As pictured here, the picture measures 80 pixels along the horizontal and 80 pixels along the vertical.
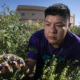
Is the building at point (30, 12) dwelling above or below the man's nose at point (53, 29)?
above

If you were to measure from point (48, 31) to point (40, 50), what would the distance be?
0.50m

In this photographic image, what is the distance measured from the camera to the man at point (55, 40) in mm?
1160

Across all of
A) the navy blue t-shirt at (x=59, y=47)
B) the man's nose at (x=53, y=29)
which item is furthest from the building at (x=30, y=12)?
the man's nose at (x=53, y=29)

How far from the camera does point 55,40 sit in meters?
1.20

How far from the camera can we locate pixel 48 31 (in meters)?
1.19

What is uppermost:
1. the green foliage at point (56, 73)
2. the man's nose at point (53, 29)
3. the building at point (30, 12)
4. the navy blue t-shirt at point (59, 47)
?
the building at point (30, 12)

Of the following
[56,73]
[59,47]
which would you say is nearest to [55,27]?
[59,47]

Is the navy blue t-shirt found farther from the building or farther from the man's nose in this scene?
the building

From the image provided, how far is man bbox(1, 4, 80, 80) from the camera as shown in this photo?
116cm

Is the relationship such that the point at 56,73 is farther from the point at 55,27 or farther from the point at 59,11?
the point at 59,11

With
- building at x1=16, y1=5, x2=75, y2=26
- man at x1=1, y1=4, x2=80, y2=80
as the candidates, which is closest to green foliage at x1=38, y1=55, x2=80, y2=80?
man at x1=1, y1=4, x2=80, y2=80

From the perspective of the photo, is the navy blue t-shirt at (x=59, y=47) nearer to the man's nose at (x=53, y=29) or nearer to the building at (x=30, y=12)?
the man's nose at (x=53, y=29)

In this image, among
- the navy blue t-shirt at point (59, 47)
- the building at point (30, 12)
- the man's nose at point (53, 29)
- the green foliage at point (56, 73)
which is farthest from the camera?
the building at point (30, 12)

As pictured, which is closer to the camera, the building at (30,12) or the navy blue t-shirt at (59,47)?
the navy blue t-shirt at (59,47)
